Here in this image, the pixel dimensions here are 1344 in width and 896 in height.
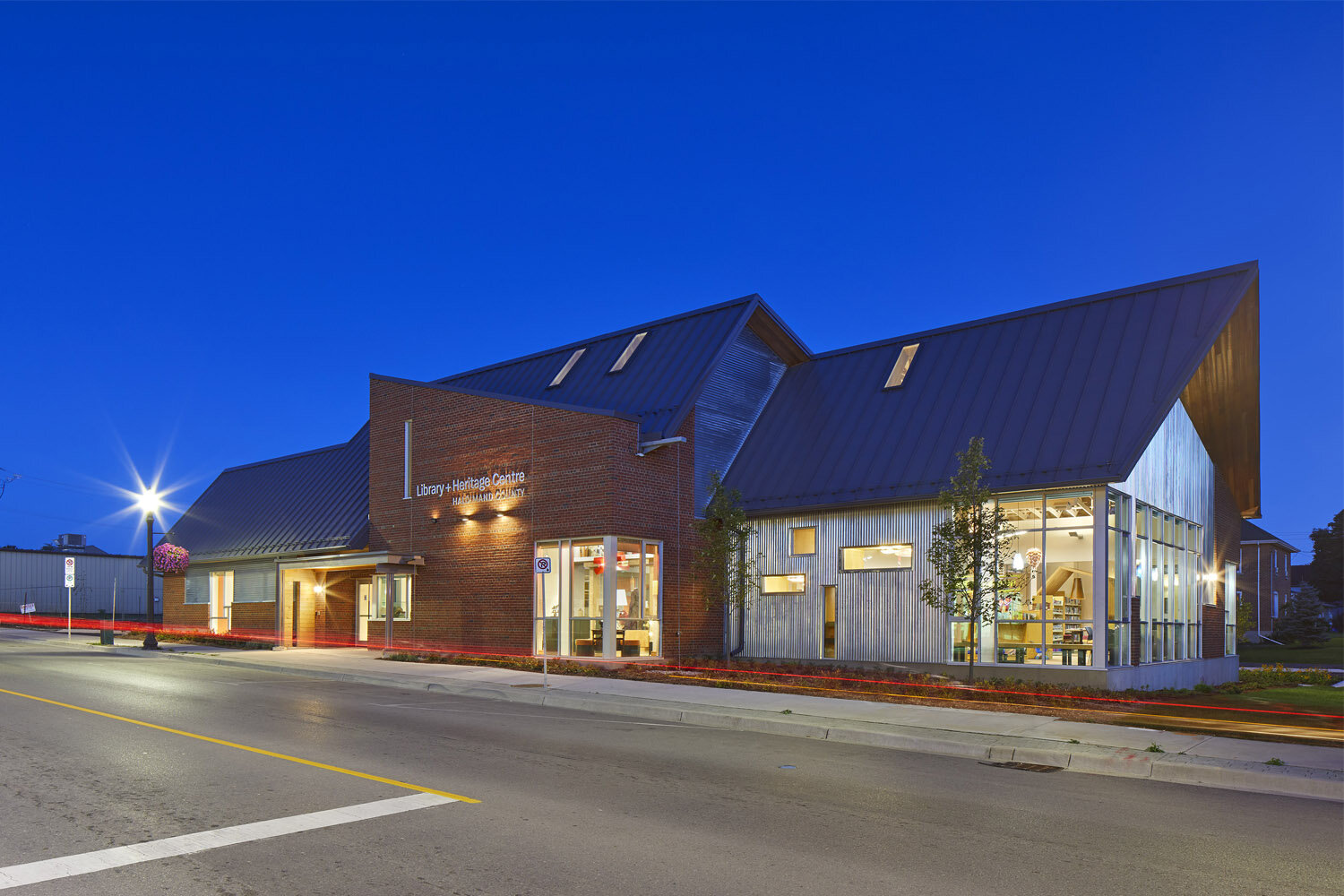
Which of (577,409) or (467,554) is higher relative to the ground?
(577,409)

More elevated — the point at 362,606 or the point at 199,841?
the point at 199,841

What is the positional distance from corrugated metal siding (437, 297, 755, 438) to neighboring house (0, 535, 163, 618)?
43.8 m

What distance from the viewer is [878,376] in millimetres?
27766

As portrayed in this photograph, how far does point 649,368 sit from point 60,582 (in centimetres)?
5904

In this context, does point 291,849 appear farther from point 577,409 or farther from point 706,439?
point 706,439

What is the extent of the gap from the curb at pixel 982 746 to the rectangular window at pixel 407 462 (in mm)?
12908

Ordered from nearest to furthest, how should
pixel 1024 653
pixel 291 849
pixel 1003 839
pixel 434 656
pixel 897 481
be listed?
pixel 291 849
pixel 1003 839
pixel 1024 653
pixel 897 481
pixel 434 656

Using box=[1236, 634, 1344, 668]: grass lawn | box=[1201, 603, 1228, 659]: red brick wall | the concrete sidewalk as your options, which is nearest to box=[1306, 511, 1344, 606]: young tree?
box=[1236, 634, 1344, 668]: grass lawn

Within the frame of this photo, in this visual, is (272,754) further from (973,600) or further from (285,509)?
(285,509)

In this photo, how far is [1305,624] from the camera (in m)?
53.5

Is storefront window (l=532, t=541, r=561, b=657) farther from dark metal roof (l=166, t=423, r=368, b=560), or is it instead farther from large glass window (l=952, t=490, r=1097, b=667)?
large glass window (l=952, t=490, r=1097, b=667)

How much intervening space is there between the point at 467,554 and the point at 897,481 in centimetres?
1262

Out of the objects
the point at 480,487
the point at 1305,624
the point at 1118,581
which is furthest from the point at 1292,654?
the point at 480,487

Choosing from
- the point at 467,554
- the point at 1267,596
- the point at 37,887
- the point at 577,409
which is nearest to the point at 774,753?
the point at 37,887
